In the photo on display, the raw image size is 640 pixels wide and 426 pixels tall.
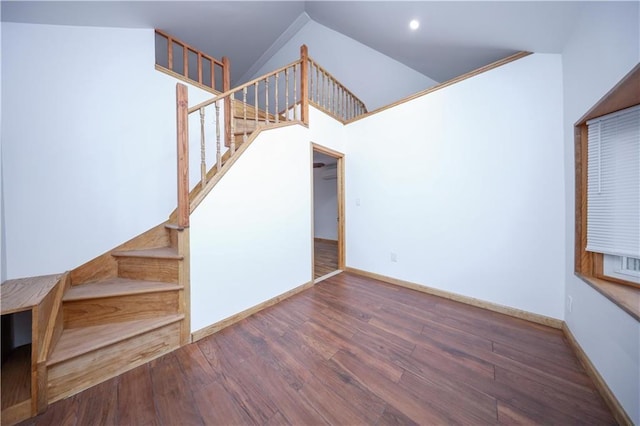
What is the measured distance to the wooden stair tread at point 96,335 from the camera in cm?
115

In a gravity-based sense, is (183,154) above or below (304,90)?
below

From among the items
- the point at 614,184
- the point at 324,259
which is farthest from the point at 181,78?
the point at 614,184

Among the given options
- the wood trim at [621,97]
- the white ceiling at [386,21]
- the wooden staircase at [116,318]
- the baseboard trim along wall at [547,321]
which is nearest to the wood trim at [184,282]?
the wooden staircase at [116,318]

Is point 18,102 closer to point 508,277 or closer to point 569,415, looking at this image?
point 569,415

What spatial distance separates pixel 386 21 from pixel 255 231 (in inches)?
112

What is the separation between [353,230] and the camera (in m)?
3.17

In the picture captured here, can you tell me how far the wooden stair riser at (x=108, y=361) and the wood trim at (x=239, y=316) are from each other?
0.15 metres

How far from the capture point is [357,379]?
1255mm

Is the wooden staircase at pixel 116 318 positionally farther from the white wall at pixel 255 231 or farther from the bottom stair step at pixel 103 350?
the white wall at pixel 255 231

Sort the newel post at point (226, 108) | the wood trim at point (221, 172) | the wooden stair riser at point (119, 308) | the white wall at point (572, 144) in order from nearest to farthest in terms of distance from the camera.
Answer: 1. the white wall at point (572, 144)
2. the wooden stair riser at point (119, 308)
3. the wood trim at point (221, 172)
4. the newel post at point (226, 108)

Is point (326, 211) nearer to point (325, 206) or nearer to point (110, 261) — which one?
point (325, 206)

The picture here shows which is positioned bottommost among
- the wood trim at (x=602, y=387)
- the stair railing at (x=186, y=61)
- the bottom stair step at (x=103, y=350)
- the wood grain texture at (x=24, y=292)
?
the wood trim at (x=602, y=387)

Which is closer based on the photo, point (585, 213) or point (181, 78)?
point (585, 213)

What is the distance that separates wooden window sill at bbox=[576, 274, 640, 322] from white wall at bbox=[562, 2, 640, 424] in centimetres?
5
